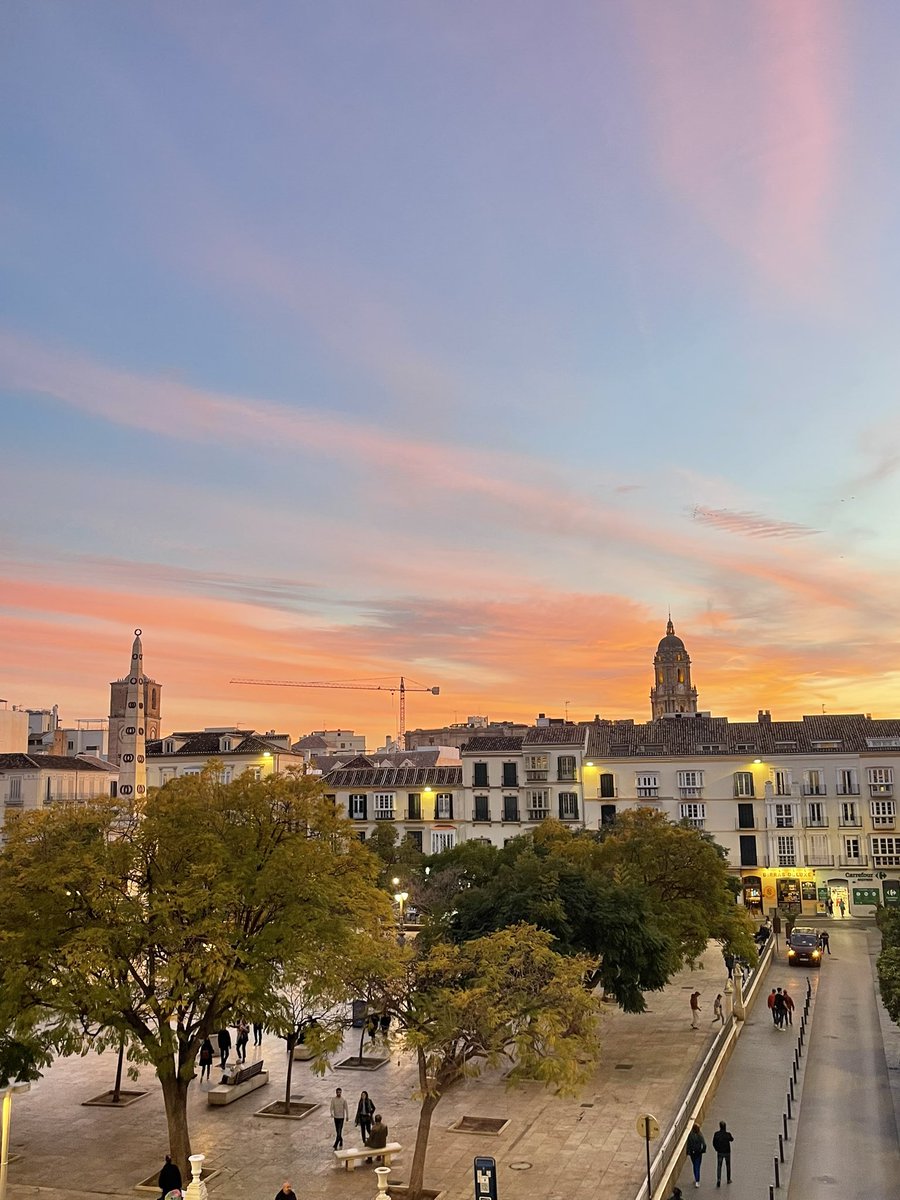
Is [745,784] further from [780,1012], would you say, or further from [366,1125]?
[366,1125]

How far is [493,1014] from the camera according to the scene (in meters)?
21.5

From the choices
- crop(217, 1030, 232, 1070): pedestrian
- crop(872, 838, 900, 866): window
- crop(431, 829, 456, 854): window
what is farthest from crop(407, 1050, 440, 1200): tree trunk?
crop(872, 838, 900, 866): window

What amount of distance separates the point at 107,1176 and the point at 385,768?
2470 inches

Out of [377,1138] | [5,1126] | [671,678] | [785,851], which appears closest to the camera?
[5,1126]

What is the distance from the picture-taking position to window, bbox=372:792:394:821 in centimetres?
8438

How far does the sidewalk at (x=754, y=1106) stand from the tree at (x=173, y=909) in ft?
32.2

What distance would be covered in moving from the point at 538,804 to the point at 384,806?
12.3 meters

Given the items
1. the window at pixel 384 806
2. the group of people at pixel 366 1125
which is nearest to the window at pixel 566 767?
the window at pixel 384 806

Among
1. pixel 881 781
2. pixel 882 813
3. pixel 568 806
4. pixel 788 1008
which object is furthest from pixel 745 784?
pixel 788 1008

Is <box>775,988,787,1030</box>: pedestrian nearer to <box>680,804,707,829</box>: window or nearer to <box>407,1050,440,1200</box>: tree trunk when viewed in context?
<box>407,1050,440,1200</box>: tree trunk

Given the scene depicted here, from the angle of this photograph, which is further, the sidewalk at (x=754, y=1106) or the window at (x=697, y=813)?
the window at (x=697, y=813)

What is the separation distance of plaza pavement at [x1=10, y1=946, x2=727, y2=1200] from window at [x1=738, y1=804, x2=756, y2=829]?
4311 centimetres

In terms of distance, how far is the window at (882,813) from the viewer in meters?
75.2

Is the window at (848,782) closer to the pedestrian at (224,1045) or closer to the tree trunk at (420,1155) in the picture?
the pedestrian at (224,1045)
